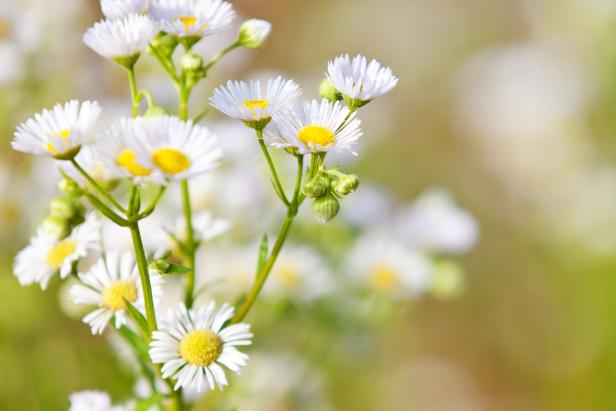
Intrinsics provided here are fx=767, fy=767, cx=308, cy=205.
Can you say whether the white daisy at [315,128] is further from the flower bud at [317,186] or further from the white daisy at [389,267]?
the white daisy at [389,267]

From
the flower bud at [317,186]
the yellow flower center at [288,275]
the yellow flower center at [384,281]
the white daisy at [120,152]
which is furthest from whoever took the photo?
the yellow flower center at [384,281]

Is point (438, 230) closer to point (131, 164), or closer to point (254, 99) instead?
point (254, 99)

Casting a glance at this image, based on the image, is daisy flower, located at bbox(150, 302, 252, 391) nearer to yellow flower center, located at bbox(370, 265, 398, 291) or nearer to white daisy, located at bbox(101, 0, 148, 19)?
white daisy, located at bbox(101, 0, 148, 19)

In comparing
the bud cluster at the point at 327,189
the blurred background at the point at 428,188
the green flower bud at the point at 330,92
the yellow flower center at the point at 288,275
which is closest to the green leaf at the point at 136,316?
the bud cluster at the point at 327,189

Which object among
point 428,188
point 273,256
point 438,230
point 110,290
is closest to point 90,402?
point 110,290

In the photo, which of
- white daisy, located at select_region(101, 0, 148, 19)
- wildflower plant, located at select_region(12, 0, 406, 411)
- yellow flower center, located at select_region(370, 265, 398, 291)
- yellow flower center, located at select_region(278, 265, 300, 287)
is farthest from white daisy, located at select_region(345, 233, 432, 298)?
white daisy, located at select_region(101, 0, 148, 19)

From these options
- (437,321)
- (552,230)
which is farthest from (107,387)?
(552,230)

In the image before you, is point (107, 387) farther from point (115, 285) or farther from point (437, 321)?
point (437, 321)
